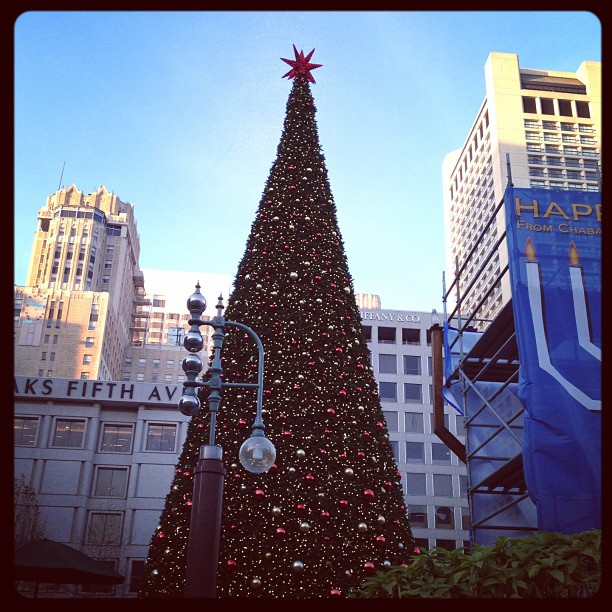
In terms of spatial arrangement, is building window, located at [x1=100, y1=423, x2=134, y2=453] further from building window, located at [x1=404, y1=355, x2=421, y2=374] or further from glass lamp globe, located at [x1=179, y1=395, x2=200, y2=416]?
glass lamp globe, located at [x1=179, y1=395, x2=200, y2=416]

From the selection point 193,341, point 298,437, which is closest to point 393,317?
point 298,437

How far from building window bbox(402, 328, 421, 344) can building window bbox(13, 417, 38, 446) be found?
3851cm

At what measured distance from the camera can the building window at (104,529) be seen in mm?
45969

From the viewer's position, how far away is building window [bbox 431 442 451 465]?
216ft

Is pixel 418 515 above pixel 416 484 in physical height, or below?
below

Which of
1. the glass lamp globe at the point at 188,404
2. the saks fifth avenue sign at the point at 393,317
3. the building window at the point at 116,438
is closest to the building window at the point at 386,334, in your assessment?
the saks fifth avenue sign at the point at 393,317

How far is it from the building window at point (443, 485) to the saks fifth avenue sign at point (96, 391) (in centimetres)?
2794

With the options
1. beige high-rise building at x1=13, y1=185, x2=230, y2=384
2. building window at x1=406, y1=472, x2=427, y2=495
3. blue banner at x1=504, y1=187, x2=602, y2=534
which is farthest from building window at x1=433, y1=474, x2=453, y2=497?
blue banner at x1=504, y1=187, x2=602, y2=534

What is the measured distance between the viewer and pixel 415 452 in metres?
66.4

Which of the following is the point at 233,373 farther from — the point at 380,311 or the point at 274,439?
the point at 380,311

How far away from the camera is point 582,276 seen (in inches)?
600

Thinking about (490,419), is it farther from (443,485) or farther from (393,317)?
(393,317)

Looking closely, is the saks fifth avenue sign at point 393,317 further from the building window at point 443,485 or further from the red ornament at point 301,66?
the red ornament at point 301,66

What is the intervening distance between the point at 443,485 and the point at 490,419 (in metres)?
48.0
